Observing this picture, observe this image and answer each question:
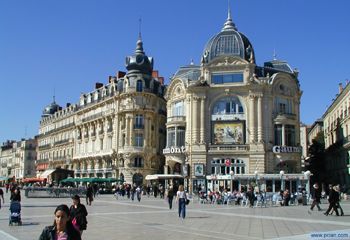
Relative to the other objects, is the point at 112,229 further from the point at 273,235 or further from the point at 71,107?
the point at 71,107

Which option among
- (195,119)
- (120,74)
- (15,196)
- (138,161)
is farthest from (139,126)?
(15,196)

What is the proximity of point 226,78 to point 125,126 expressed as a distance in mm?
17037

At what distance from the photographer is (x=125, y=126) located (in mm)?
63188

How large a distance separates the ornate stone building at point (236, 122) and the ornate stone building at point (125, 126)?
8.10 meters

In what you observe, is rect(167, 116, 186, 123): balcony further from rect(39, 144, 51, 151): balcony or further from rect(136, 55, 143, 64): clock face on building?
rect(39, 144, 51, 151): balcony

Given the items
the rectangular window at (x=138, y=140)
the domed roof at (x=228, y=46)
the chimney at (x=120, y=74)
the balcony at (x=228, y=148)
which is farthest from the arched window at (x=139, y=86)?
the balcony at (x=228, y=148)

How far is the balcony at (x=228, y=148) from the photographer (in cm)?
5216

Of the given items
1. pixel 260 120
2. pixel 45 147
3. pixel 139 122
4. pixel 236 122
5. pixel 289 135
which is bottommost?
pixel 289 135

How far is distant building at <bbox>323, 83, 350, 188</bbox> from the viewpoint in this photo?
162 ft

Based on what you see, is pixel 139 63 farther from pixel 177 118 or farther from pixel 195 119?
pixel 195 119

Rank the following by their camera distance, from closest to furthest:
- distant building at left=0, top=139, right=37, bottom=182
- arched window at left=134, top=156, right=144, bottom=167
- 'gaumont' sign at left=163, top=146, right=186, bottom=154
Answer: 'gaumont' sign at left=163, top=146, right=186, bottom=154 < arched window at left=134, top=156, right=144, bottom=167 < distant building at left=0, top=139, right=37, bottom=182

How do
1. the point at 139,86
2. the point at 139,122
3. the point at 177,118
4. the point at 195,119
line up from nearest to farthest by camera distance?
the point at 195,119
the point at 177,118
the point at 139,122
the point at 139,86

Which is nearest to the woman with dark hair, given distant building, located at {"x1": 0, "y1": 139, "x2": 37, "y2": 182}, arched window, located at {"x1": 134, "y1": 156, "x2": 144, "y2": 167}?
arched window, located at {"x1": 134, "y1": 156, "x2": 144, "y2": 167}

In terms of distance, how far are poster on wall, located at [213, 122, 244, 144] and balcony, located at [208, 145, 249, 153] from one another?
619 millimetres
